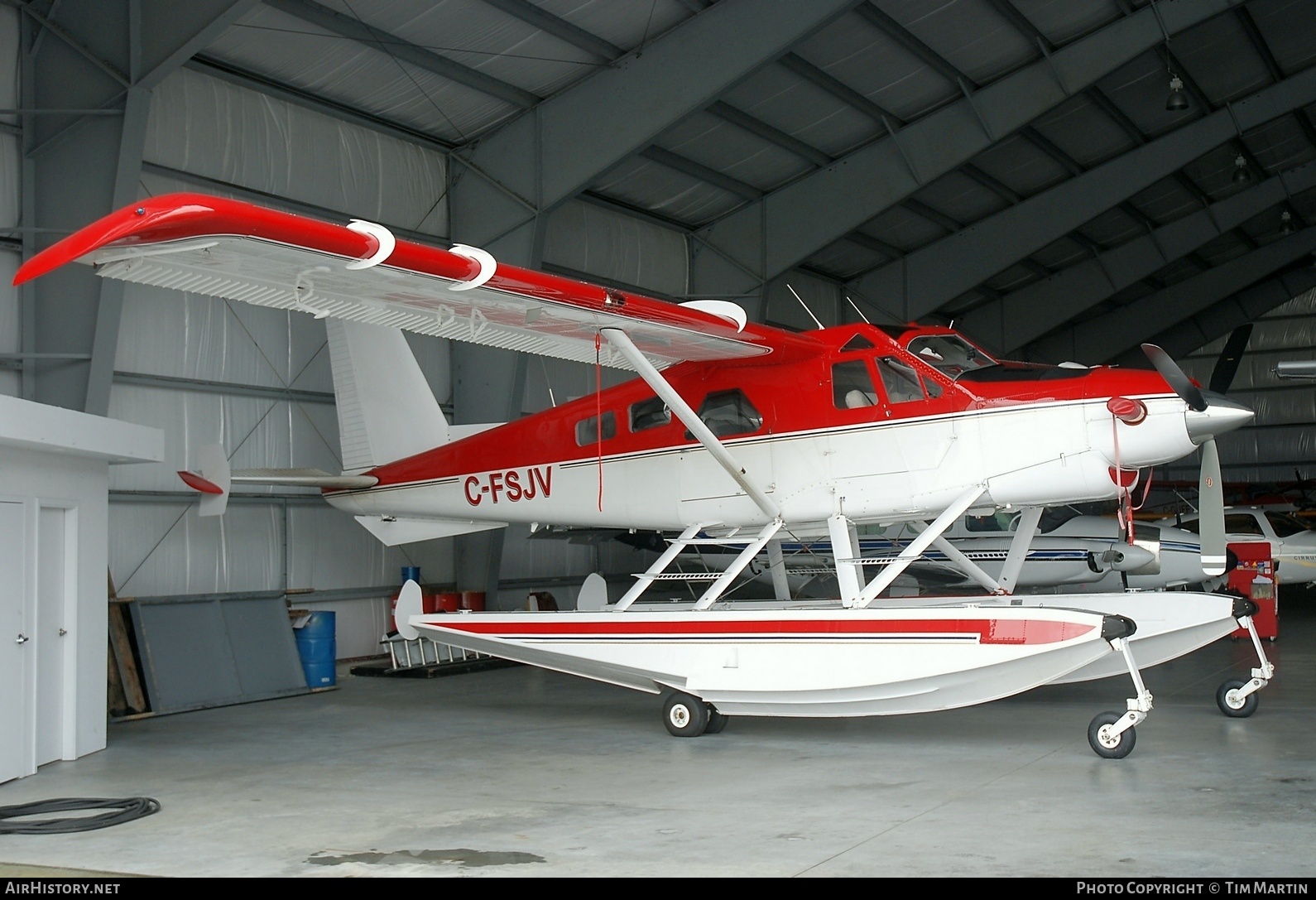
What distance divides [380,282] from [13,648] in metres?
3.21

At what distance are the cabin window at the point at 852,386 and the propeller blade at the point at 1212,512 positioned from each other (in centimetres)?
235

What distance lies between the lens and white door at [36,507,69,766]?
7.62m

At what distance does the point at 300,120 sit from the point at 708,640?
27.6 feet

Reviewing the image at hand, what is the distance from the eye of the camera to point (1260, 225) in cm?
2741

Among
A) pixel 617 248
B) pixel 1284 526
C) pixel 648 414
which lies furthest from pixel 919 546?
pixel 1284 526

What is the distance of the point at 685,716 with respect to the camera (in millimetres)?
8320

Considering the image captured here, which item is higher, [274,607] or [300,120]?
[300,120]

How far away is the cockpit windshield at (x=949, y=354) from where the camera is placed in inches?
328

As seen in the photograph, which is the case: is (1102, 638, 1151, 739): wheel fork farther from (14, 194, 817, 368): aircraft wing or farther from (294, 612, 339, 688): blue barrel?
(294, 612, 339, 688): blue barrel

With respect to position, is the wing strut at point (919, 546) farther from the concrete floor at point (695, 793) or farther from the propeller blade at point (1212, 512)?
the propeller blade at point (1212, 512)

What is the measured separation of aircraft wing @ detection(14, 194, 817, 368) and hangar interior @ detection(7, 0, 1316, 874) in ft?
7.35

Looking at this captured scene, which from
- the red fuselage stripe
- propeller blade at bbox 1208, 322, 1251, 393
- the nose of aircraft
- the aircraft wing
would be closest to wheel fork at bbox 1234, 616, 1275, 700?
the nose of aircraft

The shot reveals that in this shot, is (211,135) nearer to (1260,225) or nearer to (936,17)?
(936,17)

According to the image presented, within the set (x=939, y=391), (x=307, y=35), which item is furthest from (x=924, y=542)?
(x=307, y=35)
